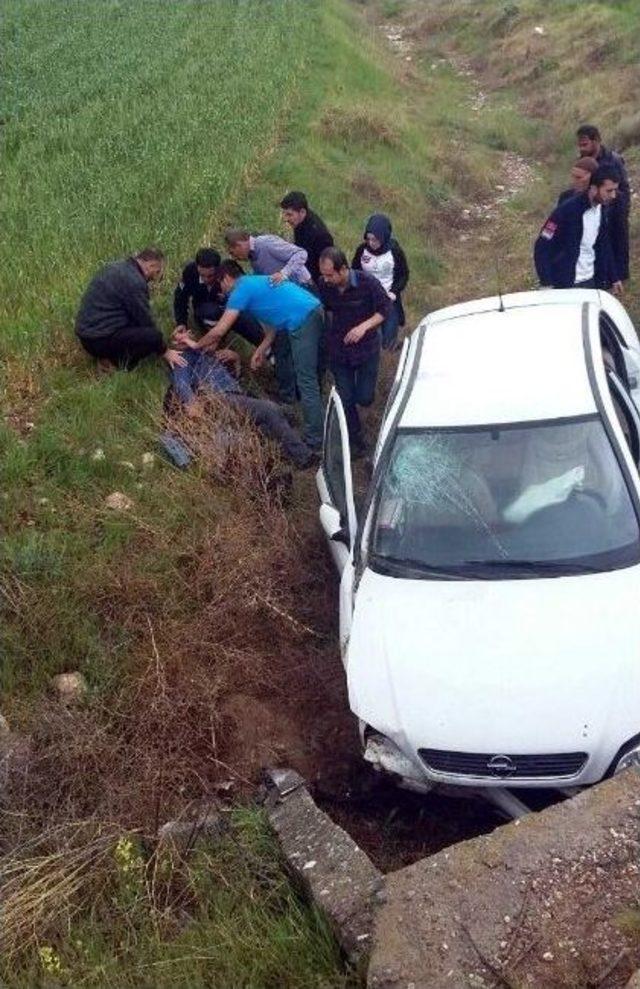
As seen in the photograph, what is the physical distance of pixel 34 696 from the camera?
525cm

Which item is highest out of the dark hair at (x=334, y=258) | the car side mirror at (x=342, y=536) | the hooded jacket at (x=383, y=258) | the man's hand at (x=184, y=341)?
the dark hair at (x=334, y=258)

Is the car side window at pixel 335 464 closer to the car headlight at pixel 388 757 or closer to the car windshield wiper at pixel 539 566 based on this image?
the car windshield wiper at pixel 539 566

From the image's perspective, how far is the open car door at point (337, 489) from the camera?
543 centimetres

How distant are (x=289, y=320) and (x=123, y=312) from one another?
4.21 ft

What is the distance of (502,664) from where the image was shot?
429cm

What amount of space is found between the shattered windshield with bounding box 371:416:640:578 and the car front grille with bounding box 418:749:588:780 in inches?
35.9


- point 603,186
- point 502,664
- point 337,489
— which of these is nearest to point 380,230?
point 603,186

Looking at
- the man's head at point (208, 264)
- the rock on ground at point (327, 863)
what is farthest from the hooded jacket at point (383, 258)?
the rock on ground at point (327, 863)

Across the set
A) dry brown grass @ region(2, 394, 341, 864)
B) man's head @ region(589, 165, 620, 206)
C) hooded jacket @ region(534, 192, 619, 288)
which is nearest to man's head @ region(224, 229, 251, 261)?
dry brown grass @ region(2, 394, 341, 864)

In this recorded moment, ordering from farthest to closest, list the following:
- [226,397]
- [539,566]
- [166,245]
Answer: [166,245]
[226,397]
[539,566]

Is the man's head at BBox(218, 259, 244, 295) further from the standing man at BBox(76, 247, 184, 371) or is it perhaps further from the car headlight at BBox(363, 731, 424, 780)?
the car headlight at BBox(363, 731, 424, 780)

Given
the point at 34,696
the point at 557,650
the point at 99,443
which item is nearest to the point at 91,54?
the point at 99,443

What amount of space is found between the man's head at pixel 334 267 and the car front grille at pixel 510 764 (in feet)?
12.7

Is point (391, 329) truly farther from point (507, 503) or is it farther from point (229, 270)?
point (507, 503)
